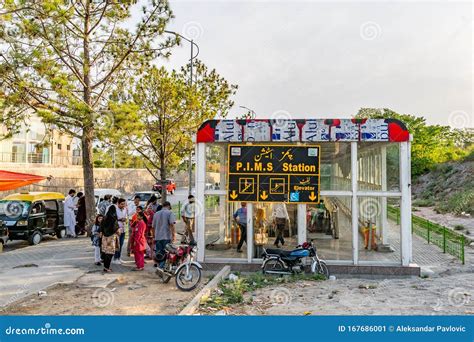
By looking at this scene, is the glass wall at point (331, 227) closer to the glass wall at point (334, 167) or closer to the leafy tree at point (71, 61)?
the glass wall at point (334, 167)

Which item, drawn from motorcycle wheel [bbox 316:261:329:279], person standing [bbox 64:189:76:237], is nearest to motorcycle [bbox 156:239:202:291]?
motorcycle wheel [bbox 316:261:329:279]

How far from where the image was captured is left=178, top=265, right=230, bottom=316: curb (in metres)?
7.15

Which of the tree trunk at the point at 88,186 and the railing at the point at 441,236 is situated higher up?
the tree trunk at the point at 88,186

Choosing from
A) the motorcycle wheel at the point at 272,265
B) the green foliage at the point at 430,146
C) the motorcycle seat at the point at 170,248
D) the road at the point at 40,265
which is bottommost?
the road at the point at 40,265

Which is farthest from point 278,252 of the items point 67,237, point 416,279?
point 67,237

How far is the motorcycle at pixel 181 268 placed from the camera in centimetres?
902

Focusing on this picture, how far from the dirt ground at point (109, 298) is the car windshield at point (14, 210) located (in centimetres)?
583

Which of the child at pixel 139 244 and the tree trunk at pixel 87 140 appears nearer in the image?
the child at pixel 139 244

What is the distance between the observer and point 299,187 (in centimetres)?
→ 1105

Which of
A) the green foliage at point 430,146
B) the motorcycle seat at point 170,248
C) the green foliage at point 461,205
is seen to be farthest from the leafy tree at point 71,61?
the green foliage at point 430,146

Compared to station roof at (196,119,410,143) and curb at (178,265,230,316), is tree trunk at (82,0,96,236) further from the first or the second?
curb at (178,265,230,316)

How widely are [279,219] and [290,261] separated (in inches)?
63.3

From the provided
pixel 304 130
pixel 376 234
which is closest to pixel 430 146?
pixel 376 234

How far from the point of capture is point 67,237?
1680 centimetres
